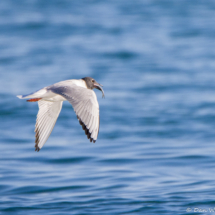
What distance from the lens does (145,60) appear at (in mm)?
23609

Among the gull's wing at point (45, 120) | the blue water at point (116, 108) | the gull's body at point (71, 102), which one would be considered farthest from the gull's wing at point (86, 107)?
the blue water at point (116, 108)

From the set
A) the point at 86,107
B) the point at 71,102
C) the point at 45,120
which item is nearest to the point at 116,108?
the point at 45,120

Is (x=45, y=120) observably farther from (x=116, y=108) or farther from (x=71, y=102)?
(x=116, y=108)

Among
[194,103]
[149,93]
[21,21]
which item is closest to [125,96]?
[149,93]

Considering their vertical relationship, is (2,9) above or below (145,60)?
above

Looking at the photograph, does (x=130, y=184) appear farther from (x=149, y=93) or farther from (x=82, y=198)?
(x=149, y=93)

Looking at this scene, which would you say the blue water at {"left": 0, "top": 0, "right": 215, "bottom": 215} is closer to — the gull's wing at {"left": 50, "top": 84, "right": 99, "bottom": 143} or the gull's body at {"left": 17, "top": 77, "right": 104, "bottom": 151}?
the gull's body at {"left": 17, "top": 77, "right": 104, "bottom": 151}

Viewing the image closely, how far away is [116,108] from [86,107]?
1124cm

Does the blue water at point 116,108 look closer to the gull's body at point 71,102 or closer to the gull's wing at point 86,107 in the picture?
the gull's body at point 71,102

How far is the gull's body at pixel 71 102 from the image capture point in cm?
574

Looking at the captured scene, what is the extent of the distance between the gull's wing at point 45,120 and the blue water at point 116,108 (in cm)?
136

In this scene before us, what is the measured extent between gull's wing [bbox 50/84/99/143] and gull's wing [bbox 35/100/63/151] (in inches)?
48.5

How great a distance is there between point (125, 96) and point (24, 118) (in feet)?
14.9

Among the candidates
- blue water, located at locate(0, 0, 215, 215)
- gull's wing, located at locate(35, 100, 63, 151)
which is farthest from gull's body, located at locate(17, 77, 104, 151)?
blue water, located at locate(0, 0, 215, 215)
